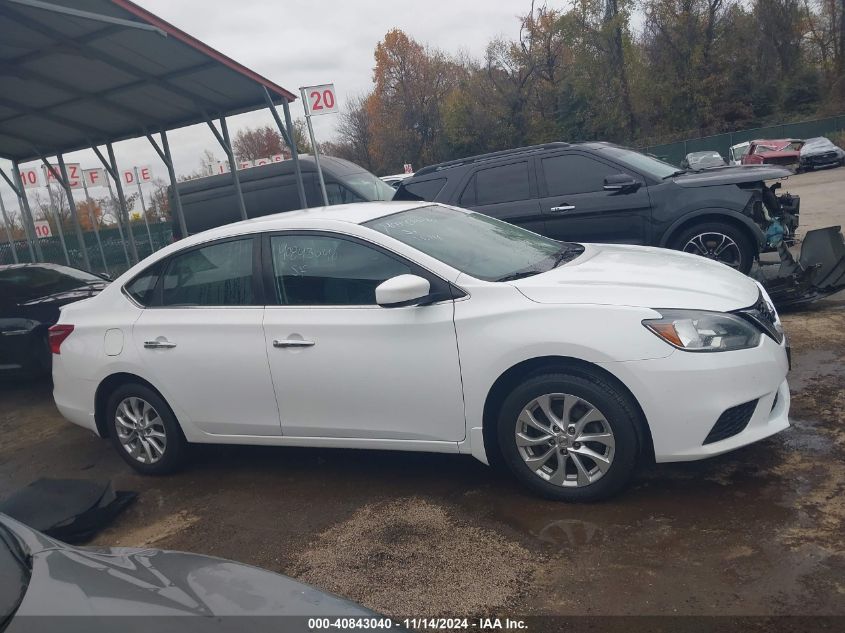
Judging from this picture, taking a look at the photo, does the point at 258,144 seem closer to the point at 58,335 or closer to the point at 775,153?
the point at 775,153

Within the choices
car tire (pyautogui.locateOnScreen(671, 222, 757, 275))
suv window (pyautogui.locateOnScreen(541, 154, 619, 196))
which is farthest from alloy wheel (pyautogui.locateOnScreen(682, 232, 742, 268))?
suv window (pyautogui.locateOnScreen(541, 154, 619, 196))

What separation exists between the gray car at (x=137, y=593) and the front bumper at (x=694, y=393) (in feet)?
6.35

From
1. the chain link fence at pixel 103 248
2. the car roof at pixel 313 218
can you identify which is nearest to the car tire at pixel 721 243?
the car roof at pixel 313 218

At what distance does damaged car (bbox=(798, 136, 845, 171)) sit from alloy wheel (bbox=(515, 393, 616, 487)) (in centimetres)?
2699

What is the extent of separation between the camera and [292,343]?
4.27 meters

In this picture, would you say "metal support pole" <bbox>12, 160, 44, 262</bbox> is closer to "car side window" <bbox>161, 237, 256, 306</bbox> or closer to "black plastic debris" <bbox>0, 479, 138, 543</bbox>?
"car side window" <bbox>161, 237, 256, 306</bbox>

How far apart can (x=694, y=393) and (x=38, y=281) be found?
766 cm

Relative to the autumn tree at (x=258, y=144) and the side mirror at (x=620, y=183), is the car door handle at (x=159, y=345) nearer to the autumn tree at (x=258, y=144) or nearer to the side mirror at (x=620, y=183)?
the side mirror at (x=620, y=183)

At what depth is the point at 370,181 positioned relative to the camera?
45.6ft

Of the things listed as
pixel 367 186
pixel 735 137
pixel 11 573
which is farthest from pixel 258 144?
pixel 11 573

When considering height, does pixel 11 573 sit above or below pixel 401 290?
below

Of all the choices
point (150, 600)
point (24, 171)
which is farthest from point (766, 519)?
point (24, 171)

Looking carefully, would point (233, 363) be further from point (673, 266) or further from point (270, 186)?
point (270, 186)

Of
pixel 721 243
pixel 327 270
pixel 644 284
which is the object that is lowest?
pixel 721 243
